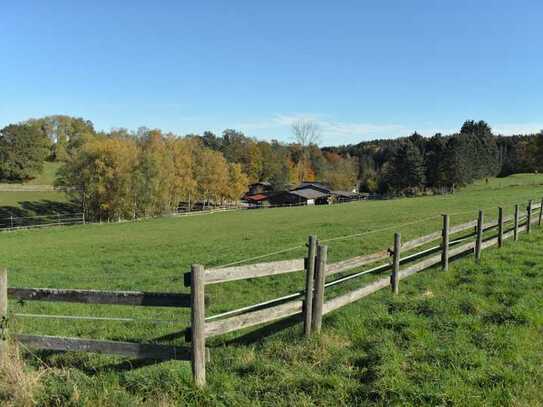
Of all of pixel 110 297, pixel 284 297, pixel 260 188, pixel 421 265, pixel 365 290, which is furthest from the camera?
pixel 260 188

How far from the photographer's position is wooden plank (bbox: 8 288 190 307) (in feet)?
18.8

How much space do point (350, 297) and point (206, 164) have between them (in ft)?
279

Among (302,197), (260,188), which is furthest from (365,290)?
(260,188)

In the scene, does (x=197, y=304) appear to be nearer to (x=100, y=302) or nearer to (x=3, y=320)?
(x=100, y=302)

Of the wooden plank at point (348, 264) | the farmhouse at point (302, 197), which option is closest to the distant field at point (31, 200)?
the farmhouse at point (302, 197)

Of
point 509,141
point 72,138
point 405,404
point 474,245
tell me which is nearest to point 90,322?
point 405,404

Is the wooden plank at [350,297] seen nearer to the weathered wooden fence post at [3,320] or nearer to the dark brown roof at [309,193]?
the weathered wooden fence post at [3,320]

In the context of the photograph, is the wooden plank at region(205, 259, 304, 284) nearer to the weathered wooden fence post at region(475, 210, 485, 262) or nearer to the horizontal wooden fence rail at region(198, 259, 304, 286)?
the horizontal wooden fence rail at region(198, 259, 304, 286)

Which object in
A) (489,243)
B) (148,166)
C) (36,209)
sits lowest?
(36,209)

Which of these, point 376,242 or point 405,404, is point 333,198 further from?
point 405,404

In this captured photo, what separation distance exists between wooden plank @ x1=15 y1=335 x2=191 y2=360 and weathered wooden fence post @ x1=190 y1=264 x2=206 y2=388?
0.43ft

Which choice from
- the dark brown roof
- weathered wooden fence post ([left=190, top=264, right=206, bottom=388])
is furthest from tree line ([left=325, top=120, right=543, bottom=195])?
weathered wooden fence post ([left=190, top=264, right=206, bottom=388])

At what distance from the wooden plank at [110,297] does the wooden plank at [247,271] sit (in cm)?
42

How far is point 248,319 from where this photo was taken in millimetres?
6379
